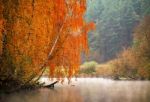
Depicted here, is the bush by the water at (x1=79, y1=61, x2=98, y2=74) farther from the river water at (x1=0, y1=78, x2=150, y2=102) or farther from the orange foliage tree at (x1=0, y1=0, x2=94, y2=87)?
the orange foliage tree at (x1=0, y1=0, x2=94, y2=87)

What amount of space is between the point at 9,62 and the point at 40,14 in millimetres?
3048

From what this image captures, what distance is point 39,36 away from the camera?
2173 centimetres

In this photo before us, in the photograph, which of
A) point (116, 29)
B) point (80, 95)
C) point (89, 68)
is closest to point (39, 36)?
point (80, 95)

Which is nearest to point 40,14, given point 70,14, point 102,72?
point 70,14

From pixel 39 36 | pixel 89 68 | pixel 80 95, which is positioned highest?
pixel 39 36

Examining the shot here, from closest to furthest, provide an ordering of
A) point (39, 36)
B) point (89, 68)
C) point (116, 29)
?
point (39, 36) → point (89, 68) → point (116, 29)

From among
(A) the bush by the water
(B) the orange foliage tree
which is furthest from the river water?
(A) the bush by the water

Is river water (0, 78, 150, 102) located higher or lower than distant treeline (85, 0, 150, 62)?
lower

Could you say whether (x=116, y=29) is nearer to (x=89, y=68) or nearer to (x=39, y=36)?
(x=89, y=68)

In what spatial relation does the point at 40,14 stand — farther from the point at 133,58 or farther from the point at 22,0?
the point at 133,58

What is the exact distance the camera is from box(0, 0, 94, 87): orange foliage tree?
2127 cm

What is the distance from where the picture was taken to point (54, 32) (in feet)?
79.2

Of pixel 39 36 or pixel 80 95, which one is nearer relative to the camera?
pixel 39 36

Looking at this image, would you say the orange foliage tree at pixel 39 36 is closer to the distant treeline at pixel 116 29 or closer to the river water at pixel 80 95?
the river water at pixel 80 95
